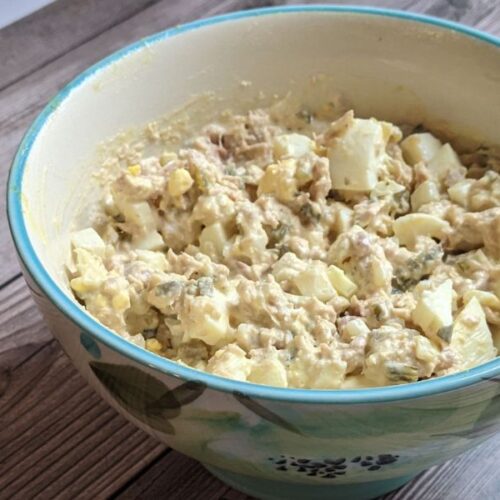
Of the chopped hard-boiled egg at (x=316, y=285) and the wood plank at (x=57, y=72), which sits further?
the wood plank at (x=57, y=72)

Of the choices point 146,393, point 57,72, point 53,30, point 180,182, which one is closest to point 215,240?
point 180,182

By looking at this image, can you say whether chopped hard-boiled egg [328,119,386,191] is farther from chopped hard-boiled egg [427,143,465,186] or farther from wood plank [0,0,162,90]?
wood plank [0,0,162,90]

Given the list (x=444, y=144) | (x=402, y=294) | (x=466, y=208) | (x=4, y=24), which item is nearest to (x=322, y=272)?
(x=402, y=294)

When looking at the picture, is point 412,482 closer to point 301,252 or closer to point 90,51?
point 301,252

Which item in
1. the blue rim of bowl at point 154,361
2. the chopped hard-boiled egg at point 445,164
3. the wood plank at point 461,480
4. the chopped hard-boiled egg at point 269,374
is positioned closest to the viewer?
the blue rim of bowl at point 154,361

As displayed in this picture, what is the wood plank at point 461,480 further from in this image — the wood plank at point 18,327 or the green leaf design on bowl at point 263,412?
the wood plank at point 18,327

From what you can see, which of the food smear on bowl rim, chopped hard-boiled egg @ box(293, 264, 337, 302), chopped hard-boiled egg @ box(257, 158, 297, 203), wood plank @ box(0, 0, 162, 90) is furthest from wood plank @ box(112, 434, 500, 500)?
wood plank @ box(0, 0, 162, 90)

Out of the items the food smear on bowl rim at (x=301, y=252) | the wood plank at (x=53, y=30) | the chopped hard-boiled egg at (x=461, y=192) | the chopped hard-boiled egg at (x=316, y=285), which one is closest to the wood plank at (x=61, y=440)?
the food smear on bowl rim at (x=301, y=252)

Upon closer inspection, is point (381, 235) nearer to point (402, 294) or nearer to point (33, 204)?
point (402, 294)

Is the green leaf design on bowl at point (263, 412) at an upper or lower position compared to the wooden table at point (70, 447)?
upper
